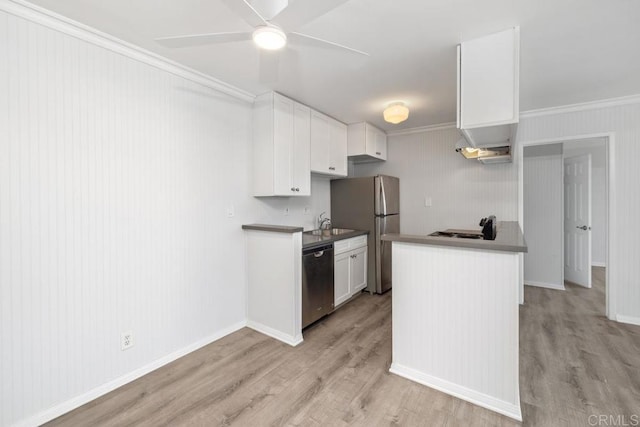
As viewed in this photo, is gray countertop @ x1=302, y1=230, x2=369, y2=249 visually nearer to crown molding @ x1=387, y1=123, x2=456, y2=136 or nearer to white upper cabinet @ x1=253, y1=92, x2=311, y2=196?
white upper cabinet @ x1=253, y1=92, x2=311, y2=196

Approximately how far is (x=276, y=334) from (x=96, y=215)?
1.79m

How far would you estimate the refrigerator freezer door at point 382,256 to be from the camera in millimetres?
3889

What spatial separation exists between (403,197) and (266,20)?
352 cm

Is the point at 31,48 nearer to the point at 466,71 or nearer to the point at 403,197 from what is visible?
the point at 466,71

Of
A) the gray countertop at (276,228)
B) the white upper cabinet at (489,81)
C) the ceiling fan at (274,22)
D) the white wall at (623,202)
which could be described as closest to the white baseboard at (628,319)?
the white wall at (623,202)

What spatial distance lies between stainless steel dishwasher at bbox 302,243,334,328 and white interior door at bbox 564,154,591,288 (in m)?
4.03

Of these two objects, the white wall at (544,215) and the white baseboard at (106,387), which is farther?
the white wall at (544,215)

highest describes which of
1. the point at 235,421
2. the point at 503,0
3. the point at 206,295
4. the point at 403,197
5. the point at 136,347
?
the point at 503,0

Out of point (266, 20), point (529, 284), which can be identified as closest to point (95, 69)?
point (266, 20)

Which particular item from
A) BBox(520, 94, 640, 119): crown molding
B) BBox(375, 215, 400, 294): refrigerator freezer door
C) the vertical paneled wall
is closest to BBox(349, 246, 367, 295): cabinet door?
BBox(375, 215, 400, 294): refrigerator freezer door

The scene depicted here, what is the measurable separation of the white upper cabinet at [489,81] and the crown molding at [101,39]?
81.9 inches

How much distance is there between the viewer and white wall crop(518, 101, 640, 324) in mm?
3004

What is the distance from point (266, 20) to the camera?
1367 millimetres

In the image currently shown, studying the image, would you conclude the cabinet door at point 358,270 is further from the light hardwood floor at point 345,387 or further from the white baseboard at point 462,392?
the white baseboard at point 462,392
